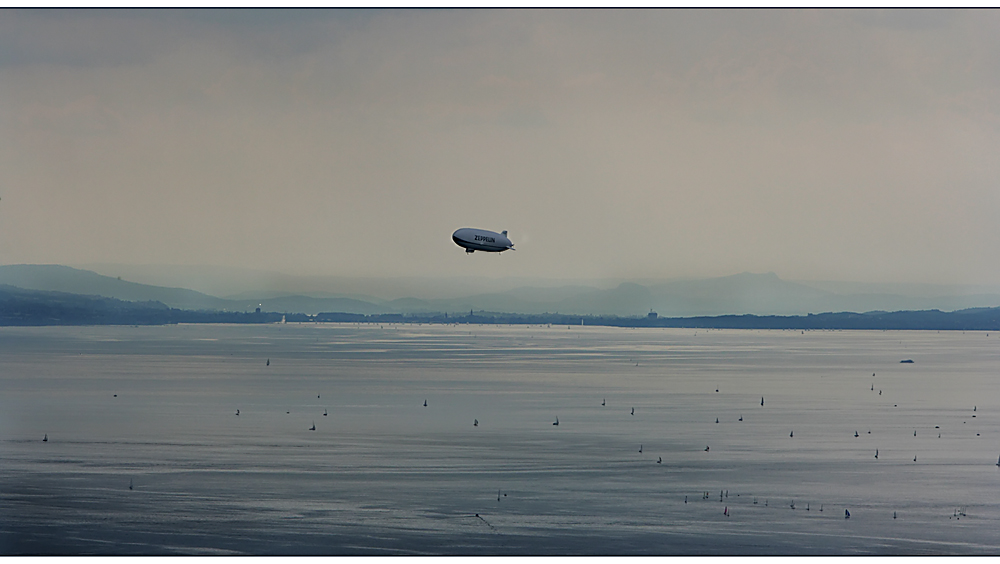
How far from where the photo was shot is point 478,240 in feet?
341

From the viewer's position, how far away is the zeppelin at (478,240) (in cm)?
10312

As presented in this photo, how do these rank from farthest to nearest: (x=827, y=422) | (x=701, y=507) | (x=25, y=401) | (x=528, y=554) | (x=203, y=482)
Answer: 1. (x=25, y=401)
2. (x=827, y=422)
3. (x=203, y=482)
4. (x=701, y=507)
5. (x=528, y=554)

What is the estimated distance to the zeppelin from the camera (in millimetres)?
103125

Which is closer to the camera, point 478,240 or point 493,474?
point 493,474

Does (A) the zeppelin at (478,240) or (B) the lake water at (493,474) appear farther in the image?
(A) the zeppelin at (478,240)

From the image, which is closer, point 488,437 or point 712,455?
point 712,455

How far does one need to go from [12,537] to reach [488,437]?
4868 centimetres

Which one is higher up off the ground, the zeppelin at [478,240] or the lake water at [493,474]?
the zeppelin at [478,240]

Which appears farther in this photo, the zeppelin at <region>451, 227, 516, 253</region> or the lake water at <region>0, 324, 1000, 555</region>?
the zeppelin at <region>451, 227, 516, 253</region>

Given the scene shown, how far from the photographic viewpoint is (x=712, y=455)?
88.1 meters

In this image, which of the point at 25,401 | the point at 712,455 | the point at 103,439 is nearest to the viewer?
the point at 712,455

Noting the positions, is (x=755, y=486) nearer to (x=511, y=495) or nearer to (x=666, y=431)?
(x=511, y=495)

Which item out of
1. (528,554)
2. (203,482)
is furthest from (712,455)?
(203,482)

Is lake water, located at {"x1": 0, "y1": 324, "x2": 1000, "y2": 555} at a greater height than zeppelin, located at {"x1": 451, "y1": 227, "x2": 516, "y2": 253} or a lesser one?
lesser
